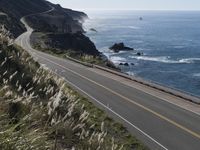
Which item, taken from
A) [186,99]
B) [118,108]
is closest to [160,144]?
[118,108]

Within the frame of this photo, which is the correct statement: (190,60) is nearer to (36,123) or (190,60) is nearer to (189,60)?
(189,60)

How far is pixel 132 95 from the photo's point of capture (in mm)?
35125

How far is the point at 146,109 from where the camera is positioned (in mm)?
29656

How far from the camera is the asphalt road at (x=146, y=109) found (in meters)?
22.2

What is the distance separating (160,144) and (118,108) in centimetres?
875

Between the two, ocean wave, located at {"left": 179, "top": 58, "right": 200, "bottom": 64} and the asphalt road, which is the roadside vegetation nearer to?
the asphalt road

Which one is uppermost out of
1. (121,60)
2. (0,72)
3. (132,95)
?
(0,72)

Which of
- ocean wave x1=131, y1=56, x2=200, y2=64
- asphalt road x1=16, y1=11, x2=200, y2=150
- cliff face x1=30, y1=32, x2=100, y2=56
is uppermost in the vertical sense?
asphalt road x1=16, y1=11, x2=200, y2=150

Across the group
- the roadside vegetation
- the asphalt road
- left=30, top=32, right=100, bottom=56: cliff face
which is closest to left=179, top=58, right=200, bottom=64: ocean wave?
left=30, top=32, right=100, bottom=56: cliff face

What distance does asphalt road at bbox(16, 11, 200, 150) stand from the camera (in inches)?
874

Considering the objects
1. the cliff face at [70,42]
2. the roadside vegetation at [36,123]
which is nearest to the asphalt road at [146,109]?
the roadside vegetation at [36,123]

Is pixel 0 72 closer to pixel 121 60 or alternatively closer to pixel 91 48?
pixel 121 60

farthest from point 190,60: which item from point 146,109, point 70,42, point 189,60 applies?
point 146,109

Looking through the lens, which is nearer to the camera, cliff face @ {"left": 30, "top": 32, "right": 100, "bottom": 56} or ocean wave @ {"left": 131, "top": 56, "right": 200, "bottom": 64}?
ocean wave @ {"left": 131, "top": 56, "right": 200, "bottom": 64}
